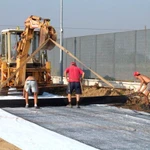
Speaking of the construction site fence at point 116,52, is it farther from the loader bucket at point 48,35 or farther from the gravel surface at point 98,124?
the gravel surface at point 98,124

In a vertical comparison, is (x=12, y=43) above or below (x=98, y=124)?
above

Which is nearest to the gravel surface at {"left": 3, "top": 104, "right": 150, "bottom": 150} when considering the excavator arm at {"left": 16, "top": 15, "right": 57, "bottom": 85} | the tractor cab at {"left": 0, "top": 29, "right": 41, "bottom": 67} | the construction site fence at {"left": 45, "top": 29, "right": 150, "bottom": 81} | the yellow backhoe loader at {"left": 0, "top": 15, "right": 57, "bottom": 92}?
the excavator arm at {"left": 16, "top": 15, "right": 57, "bottom": 85}

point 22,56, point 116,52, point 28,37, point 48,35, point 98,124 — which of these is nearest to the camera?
point 98,124

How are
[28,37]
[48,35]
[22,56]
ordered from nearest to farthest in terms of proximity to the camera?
[48,35], [28,37], [22,56]

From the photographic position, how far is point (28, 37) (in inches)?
816

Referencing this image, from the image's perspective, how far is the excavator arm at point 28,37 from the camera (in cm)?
1859

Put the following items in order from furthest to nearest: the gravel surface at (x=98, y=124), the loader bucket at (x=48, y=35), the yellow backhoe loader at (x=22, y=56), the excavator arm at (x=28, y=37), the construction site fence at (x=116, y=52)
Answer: the construction site fence at (x=116, y=52) → the yellow backhoe loader at (x=22, y=56) → the excavator arm at (x=28, y=37) → the loader bucket at (x=48, y=35) → the gravel surface at (x=98, y=124)

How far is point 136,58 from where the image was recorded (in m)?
22.1

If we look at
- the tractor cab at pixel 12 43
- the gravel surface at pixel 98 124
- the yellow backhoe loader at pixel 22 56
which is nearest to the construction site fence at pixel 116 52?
the yellow backhoe loader at pixel 22 56

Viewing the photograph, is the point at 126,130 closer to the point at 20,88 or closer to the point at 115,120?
the point at 115,120

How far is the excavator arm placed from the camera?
18.6m

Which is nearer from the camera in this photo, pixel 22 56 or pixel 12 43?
pixel 22 56

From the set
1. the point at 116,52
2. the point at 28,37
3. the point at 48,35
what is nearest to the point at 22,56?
the point at 28,37

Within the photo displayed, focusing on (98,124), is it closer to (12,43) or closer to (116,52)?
(12,43)
